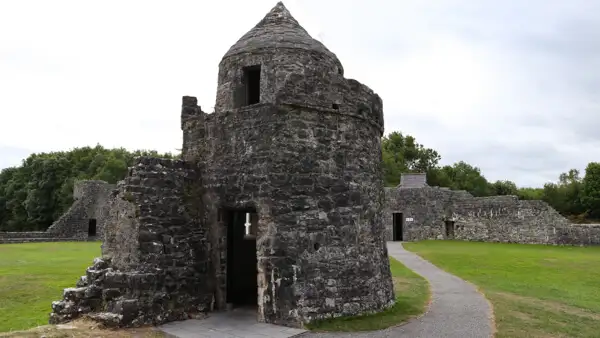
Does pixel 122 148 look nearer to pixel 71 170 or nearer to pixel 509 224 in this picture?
pixel 71 170

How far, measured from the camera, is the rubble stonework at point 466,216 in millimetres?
31839

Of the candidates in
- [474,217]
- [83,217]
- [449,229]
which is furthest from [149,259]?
[83,217]

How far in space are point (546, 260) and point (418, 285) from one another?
33.8 ft

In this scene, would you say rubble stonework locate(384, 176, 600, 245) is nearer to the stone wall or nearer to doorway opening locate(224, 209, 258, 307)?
doorway opening locate(224, 209, 258, 307)

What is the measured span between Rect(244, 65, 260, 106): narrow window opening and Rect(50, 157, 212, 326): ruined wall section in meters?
2.40

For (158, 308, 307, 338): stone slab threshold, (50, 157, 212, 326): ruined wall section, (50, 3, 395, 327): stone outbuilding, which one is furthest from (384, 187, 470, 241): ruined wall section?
(158, 308, 307, 338): stone slab threshold

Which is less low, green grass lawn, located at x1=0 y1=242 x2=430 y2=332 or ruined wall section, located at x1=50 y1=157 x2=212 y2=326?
ruined wall section, located at x1=50 y1=157 x2=212 y2=326

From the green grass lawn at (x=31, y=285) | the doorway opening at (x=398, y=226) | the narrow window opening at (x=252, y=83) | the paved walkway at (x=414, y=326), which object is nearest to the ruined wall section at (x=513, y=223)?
the doorway opening at (x=398, y=226)

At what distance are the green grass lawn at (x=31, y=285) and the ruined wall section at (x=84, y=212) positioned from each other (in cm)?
2057

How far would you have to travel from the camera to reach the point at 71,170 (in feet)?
192

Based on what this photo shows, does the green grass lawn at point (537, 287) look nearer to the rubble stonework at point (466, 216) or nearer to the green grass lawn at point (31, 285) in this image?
the rubble stonework at point (466, 216)

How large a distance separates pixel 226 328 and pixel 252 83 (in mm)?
5951

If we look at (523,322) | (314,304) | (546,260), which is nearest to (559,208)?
(546,260)

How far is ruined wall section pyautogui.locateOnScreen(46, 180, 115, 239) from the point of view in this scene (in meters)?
41.0
